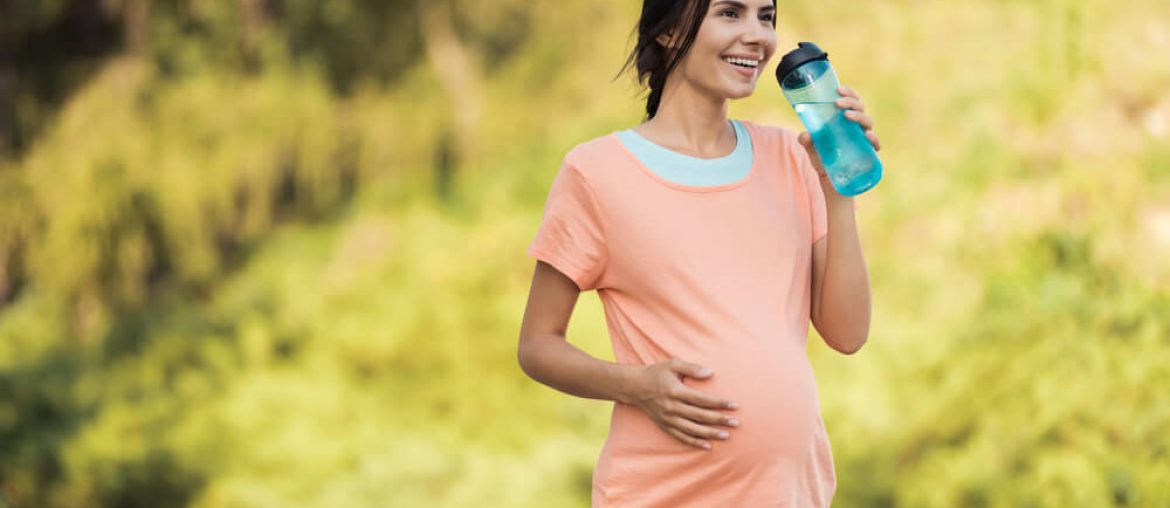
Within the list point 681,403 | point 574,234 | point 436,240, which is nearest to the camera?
point 681,403

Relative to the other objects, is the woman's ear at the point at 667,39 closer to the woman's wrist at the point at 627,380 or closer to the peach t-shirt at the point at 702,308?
the peach t-shirt at the point at 702,308

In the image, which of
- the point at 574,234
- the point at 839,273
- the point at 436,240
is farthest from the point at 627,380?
the point at 436,240

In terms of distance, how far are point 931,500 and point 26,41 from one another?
3804mm

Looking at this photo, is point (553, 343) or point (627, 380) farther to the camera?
point (553, 343)

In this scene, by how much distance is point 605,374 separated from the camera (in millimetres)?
1360

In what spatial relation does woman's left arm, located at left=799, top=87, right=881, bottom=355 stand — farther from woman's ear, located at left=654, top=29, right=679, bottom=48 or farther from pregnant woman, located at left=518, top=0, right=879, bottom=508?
woman's ear, located at left=654, top=29, right=679, bottom=48

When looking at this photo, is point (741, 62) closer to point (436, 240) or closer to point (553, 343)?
point (553, 343)

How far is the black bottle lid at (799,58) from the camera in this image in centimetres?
135

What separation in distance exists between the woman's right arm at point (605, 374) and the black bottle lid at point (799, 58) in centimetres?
31

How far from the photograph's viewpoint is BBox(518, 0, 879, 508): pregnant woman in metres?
1.34

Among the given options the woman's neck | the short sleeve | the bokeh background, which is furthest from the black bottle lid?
the bokeh background

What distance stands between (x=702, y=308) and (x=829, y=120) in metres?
0.23

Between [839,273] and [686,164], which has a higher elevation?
[686,164]

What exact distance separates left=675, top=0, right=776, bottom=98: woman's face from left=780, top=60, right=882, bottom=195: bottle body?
0.20 ft
